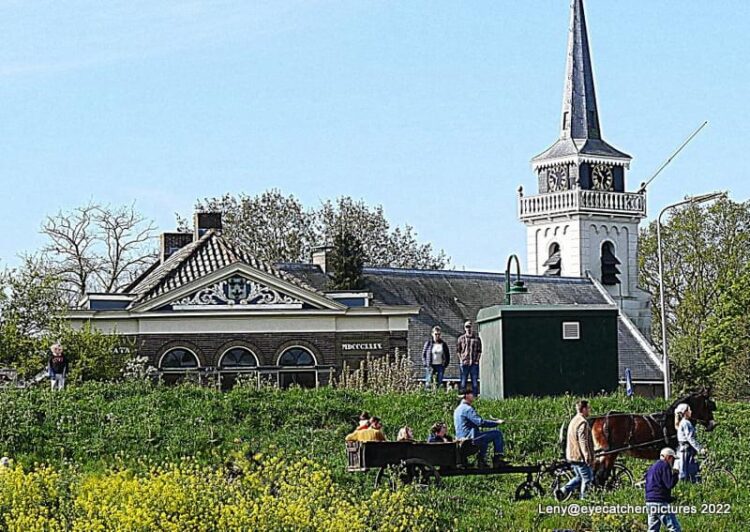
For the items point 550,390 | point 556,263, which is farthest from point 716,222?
point 550,390

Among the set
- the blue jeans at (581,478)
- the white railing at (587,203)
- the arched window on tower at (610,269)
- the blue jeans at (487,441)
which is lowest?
the blue jeans at (581,478)

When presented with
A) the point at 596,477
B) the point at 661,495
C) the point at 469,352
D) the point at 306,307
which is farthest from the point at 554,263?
the point at 661,495

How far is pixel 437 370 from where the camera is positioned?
3509 cm

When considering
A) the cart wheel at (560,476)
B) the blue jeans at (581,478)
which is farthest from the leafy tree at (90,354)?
the blue jeans at (581,478)

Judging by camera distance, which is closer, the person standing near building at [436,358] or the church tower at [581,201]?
the person standing near building at [436,358]

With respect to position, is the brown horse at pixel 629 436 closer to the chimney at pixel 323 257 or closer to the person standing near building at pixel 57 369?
the person standing near building at pixel 57 369

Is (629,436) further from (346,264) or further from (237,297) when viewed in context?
(346,264)

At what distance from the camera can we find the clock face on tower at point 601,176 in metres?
91.1

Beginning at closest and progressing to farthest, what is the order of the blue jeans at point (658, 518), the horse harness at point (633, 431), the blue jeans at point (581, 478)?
1. the blue jeans at point (658, 518)
2. the blue jeans at point (581, 478)
3. the horse harness at point (633, 431)

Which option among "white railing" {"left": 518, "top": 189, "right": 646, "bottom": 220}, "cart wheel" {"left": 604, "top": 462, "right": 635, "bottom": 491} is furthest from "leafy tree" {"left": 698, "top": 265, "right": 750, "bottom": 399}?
"cart wheel" {"left": 604, "top": 462, "right": 635, "bottom": 491}

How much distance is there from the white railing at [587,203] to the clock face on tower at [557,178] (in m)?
0.62

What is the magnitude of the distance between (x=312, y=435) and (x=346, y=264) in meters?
38.9

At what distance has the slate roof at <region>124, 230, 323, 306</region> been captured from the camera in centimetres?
5038

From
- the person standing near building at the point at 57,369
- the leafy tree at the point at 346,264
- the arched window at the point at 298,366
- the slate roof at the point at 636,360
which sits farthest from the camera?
the slate roof at the point at 636,360
